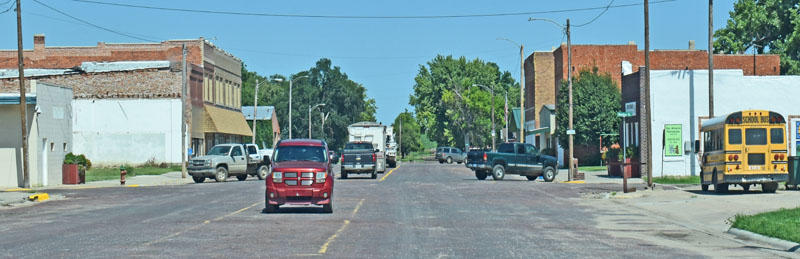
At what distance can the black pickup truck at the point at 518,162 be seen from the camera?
153 ft

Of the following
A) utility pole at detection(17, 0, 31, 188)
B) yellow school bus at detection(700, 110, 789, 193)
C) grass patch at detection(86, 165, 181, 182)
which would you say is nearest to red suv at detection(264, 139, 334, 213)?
yellow school bus at detection(700, 110, 789, 193)

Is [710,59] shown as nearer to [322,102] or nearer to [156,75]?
[156,75]

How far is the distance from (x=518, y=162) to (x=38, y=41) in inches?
1805

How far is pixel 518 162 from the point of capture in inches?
1831

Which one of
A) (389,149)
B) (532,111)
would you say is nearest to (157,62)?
(389,149)

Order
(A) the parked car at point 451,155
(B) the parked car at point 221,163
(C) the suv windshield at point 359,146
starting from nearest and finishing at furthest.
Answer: (B) the parked car at point 221,163 < (C) the suv windshield at point 359,146 < (A) the parked car at point 451,155

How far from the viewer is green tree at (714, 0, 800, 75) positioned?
78.8 metres

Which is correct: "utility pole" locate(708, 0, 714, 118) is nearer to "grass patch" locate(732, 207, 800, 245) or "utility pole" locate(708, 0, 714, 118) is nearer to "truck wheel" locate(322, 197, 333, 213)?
"grass patch" locate(732, 207, 800, 245)

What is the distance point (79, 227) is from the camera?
20.6 meters

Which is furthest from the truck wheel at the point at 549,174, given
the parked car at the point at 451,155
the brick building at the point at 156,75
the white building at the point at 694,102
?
the parked car at the point at 451,155

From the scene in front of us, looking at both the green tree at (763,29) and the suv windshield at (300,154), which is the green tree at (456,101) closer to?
the green tree at (763,29)

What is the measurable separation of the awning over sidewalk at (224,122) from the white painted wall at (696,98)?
3609 cm

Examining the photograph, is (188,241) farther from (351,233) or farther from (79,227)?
(79,227)

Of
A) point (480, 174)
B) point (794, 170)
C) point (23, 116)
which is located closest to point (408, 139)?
point (480, 174)
